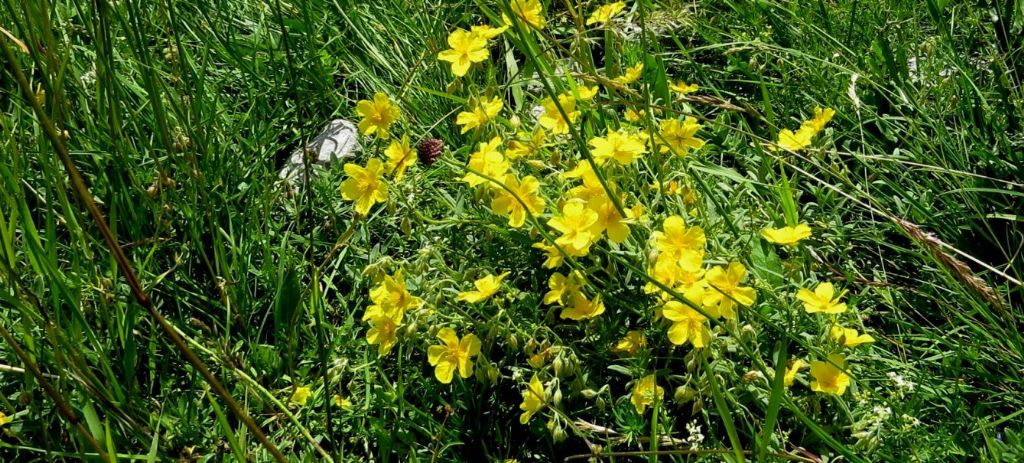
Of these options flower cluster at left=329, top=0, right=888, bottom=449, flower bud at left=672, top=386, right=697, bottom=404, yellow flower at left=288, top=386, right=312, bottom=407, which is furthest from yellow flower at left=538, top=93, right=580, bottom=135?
yellow flower at left=288, top=386, right=312, bottom=407

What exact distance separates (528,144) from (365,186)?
36 centimetres

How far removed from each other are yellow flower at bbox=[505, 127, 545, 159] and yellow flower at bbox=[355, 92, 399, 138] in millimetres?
266

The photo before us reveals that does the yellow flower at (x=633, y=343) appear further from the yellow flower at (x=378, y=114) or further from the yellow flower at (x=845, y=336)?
the yellow flower at (x=378, y=114)

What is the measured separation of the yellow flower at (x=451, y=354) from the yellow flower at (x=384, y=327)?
0.08m

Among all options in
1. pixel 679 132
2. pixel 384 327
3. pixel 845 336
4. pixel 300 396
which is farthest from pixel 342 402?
pixel 845 336

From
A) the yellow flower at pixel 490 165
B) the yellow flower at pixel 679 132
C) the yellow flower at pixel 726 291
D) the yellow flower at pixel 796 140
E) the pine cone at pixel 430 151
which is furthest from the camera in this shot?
the pine cone at pixel 430 151

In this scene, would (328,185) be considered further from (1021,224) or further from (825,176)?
(1021,224)

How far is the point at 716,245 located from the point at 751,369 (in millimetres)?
250

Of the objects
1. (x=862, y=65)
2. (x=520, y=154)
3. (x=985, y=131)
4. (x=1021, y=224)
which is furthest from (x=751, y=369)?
(x=862, y=65)

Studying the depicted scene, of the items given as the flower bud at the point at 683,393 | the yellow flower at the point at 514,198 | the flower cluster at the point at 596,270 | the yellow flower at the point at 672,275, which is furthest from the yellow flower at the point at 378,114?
the flower bud at the point at 683,393

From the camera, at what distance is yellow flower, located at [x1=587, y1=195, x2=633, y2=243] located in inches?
63.9

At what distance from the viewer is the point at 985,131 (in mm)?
2346

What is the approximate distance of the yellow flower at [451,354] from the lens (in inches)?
71.1

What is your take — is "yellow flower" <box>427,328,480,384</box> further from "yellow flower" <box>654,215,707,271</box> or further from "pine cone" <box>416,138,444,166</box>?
"pine cone" <box>416,138,444,166</box>
